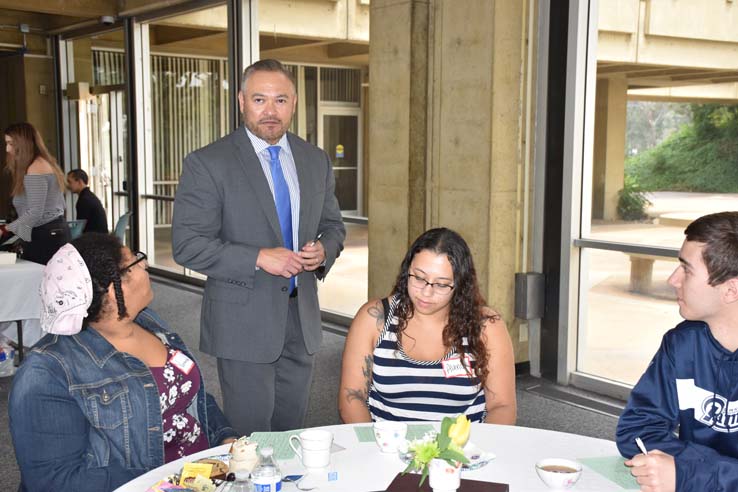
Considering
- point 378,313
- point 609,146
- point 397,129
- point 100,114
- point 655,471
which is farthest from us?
point 100,114

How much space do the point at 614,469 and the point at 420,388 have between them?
2.46 feet

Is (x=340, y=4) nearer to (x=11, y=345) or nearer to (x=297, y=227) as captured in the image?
(x=11, y=345)

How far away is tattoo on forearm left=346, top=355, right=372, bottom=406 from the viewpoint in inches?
108

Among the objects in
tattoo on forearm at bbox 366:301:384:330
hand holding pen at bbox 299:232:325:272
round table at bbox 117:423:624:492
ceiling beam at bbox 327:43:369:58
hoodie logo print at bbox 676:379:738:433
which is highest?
ceiling beam at bbox 327:43:369:58

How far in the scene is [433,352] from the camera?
8.95 ft

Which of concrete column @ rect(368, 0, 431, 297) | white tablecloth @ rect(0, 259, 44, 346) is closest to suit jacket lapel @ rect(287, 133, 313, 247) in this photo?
concrete column @ rect(368, 0, 431, 297)

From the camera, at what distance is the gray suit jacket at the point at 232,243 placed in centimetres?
299

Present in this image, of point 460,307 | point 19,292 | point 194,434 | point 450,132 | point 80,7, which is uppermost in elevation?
point 80,7

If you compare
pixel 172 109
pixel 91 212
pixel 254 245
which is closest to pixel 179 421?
pixel 254 245

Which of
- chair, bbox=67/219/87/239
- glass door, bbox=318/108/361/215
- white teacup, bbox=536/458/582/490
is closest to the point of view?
white teacup, bbox=536/458/582/490

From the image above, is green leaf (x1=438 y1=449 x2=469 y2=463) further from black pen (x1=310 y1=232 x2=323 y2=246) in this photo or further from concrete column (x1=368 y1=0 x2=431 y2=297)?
concrete column (x1=368 y1=0 x2=431 y2=297)

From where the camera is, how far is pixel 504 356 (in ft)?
8.93

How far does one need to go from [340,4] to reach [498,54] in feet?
10.3

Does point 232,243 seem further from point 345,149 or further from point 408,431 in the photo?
point 345,149
